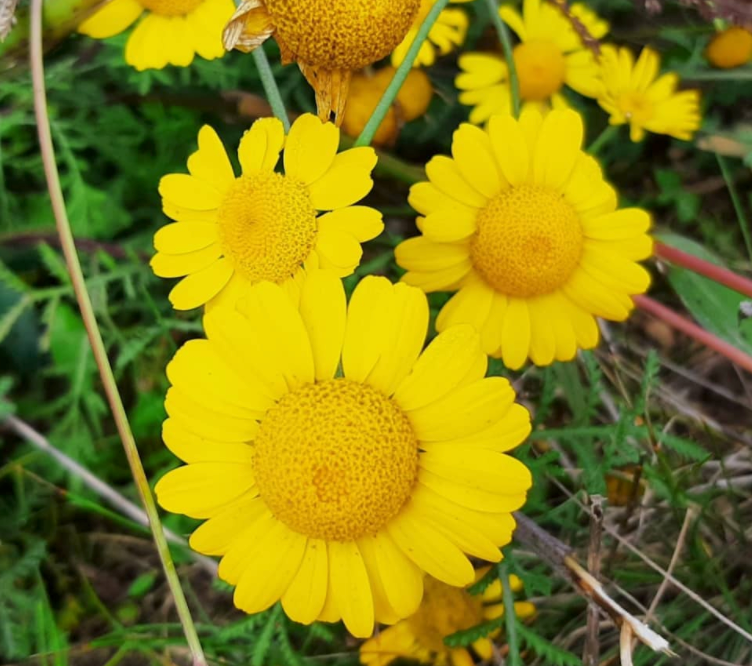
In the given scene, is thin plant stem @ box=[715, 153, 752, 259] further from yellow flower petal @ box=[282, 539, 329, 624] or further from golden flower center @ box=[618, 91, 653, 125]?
yellow flower petal @ box=[282, 539, 329, 624]

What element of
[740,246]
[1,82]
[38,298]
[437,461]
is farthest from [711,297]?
[1,82]

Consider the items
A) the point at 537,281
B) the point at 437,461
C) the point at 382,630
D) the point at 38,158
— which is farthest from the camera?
the point at 38,158

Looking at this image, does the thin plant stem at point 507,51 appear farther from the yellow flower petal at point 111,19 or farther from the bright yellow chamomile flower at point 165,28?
the yellow flower petal at point 111,19

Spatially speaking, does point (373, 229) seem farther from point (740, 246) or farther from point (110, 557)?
point (740, 246)

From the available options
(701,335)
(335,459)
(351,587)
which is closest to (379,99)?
(701,335)

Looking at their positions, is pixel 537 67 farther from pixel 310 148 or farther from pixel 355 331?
pixel 355 331

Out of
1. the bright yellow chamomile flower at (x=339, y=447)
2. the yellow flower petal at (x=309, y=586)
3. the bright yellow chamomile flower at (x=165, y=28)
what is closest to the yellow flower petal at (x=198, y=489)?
the bright yellow chamomile flower at (x=339, y=447)

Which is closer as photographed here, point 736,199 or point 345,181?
point 345,181
